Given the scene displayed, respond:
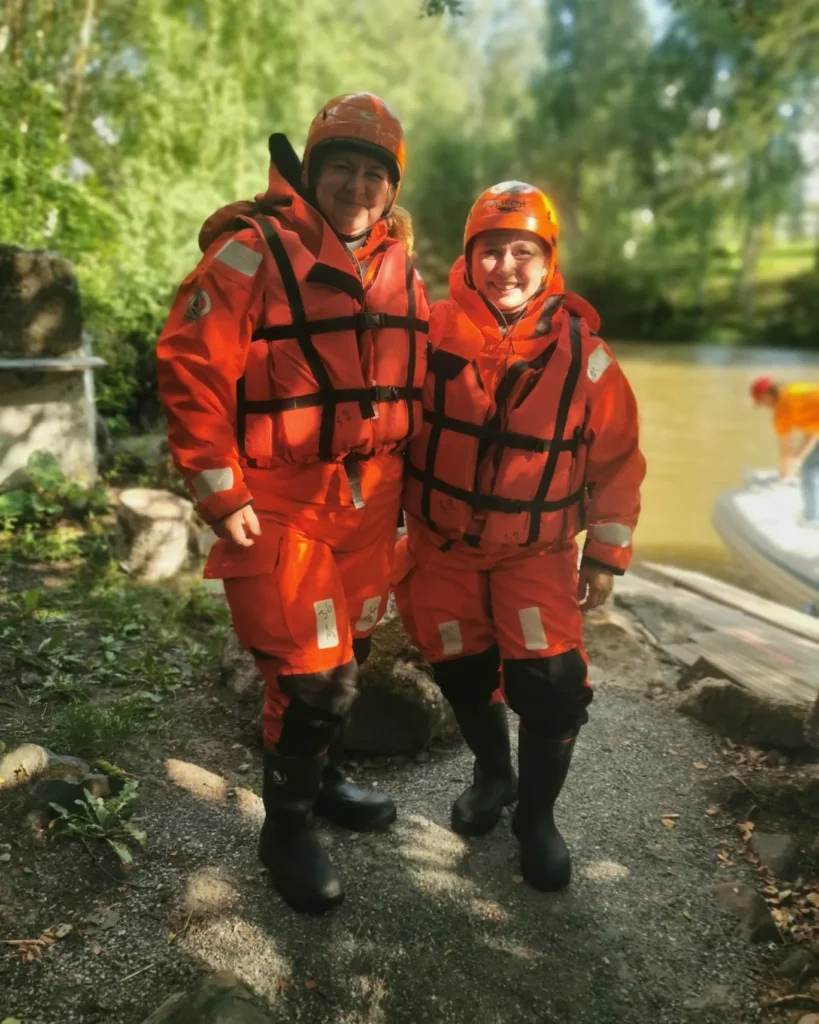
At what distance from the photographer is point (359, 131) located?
7.79 feet

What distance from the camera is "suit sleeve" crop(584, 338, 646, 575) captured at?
2639 millimetres

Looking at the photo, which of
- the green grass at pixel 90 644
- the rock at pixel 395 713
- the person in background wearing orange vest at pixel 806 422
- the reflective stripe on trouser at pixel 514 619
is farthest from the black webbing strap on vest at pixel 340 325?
the person in background wearing orange vest at pixel 806 422

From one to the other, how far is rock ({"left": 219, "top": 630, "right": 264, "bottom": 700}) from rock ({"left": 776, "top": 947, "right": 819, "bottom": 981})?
2175mm

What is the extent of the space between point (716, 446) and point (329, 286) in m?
15.5

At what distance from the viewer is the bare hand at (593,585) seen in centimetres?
275

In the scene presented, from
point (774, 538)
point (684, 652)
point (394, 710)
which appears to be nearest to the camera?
point (394, 710)

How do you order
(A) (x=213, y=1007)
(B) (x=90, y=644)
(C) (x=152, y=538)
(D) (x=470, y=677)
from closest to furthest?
(A) (x=213, y=1007) < (D) (x=470, y=677) < (B) (x=90, y=644) < (C) (x=152, y=538)

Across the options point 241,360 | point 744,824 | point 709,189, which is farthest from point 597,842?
point 709,189

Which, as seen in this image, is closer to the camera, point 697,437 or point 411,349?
point 411,349

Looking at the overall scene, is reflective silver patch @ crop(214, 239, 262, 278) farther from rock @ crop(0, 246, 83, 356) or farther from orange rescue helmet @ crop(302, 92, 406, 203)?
rock @ crop(0, 246, 83, 356)

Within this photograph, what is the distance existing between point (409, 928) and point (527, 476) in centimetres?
143

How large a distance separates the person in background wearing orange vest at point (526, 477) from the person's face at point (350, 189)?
1.18 ft

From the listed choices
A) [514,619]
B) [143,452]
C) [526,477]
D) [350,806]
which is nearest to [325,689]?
[514,619]

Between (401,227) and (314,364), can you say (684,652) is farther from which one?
(314,364)
